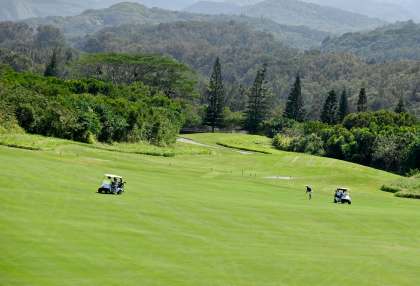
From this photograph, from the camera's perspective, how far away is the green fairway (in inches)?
747

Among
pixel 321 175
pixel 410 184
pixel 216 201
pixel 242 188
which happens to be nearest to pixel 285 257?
pixel 216 201

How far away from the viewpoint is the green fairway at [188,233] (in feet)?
62.2

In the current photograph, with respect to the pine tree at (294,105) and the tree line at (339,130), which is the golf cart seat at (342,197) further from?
the pine tree at (294,105)

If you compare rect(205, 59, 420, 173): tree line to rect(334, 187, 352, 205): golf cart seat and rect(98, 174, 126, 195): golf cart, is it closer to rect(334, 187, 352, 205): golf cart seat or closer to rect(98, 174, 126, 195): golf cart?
rect(334, 187, 352, 205): golf cart seat

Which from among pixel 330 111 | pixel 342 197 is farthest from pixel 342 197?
pixel 330 111

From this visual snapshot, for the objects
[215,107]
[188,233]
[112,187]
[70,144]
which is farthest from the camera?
[215,107]

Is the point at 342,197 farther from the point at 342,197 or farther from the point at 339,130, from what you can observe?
the point at 339,130

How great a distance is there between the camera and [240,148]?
348ft

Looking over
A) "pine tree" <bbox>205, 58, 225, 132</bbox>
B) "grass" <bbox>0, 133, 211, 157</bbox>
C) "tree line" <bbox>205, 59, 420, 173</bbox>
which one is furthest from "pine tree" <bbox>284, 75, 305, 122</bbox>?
"grass" <bbox>0, 133, 211, 157</bbox>

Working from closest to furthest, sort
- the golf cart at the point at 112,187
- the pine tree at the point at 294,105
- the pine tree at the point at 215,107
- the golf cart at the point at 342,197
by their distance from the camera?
the golf cart at the point at 112,187
the golf cart at the point at 342,197
the pine tree at the point at 215,107
the pine tree at the point at 294,105

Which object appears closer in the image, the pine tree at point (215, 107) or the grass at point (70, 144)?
the grass at point (70, 144)

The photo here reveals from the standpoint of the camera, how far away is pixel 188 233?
25.5 metres

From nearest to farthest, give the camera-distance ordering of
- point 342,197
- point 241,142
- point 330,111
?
point 342,197, point 241,142, point 330,111

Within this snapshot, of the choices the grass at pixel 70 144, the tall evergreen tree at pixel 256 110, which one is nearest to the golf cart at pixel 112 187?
the grass at pixel 70 144
